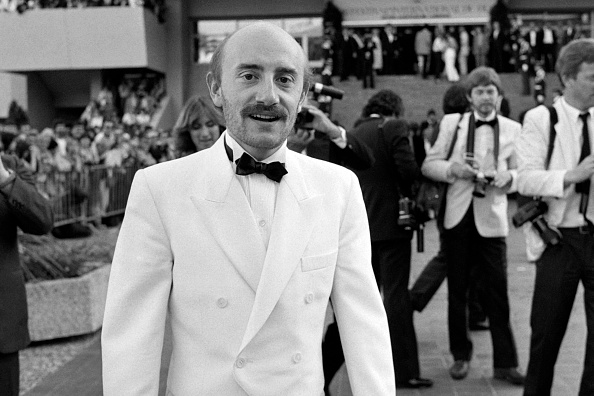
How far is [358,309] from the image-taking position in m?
2.39

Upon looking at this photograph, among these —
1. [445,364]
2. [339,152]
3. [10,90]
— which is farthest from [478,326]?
[10,90]

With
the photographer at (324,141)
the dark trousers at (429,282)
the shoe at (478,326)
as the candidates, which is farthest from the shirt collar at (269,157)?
the shoe at (478,326)

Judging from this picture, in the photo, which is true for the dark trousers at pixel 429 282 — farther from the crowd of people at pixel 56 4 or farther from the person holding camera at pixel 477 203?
the crowd of people at pixel 56 4

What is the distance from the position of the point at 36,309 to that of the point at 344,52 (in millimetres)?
23771

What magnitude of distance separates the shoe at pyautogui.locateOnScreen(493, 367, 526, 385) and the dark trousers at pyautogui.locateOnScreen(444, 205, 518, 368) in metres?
0.06

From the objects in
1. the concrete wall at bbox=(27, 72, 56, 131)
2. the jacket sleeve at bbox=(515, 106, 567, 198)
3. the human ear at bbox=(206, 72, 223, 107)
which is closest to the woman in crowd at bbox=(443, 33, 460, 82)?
the concrete wall at bbox=(27, 72, 56, 131)

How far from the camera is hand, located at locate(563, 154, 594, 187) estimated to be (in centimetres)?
462

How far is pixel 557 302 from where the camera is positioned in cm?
480

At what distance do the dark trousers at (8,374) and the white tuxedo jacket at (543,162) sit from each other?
9.27ft

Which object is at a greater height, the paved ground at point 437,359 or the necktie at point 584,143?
the necktie at point 584,143

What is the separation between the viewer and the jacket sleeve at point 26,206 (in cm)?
393

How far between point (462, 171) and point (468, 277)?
781 mm

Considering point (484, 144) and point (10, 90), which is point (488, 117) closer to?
point (484, 144)

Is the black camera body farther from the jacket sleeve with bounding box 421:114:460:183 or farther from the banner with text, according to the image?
the banner with text
